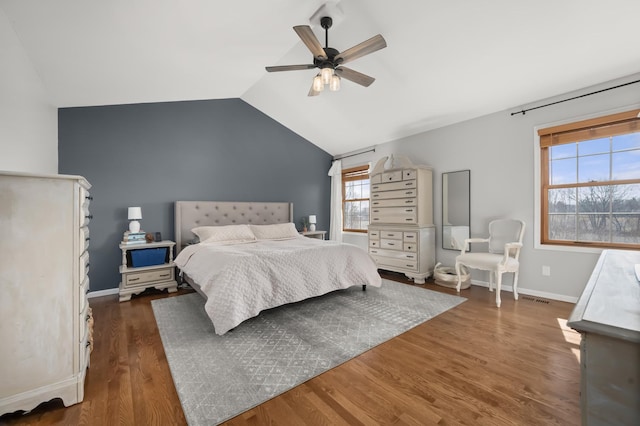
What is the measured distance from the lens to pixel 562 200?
333cm

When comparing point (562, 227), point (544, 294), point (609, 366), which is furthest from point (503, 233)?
point (609, 366)

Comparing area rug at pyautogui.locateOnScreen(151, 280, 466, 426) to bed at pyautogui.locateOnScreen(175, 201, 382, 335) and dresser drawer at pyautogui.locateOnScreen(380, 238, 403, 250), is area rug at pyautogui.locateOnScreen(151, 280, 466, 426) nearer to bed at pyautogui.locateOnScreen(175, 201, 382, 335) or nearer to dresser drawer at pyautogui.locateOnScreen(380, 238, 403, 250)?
bed at pyautogui.locateOnScreen(175, 201, 382, 335)

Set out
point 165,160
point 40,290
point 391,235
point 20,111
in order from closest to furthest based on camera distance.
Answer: point 40,290 → point 20,111 → point 165,160 → point 391,235

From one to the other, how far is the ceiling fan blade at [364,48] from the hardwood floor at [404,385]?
99.6 inches

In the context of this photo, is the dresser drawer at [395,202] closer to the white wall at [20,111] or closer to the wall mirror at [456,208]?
the wall mirror at [456,208]

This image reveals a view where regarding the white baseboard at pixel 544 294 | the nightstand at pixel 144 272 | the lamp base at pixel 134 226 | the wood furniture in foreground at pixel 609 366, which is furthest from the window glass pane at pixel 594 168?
the lamp base at pixel 134 226

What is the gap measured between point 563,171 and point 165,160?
17.8ft

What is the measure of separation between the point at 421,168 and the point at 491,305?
7.03 ft

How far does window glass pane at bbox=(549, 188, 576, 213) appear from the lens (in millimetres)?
3262

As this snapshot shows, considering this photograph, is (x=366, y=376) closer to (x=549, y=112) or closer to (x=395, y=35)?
(x=395, y=35)

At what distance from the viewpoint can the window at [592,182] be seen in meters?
2.88

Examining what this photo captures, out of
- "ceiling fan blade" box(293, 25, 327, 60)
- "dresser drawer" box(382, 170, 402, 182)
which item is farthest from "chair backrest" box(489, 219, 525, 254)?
"ceiling fan blade" box(293, 25, 327, 60)

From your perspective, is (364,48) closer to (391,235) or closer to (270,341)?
(270,341)

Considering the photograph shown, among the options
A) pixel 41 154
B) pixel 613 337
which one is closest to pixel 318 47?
pixel 613 337
